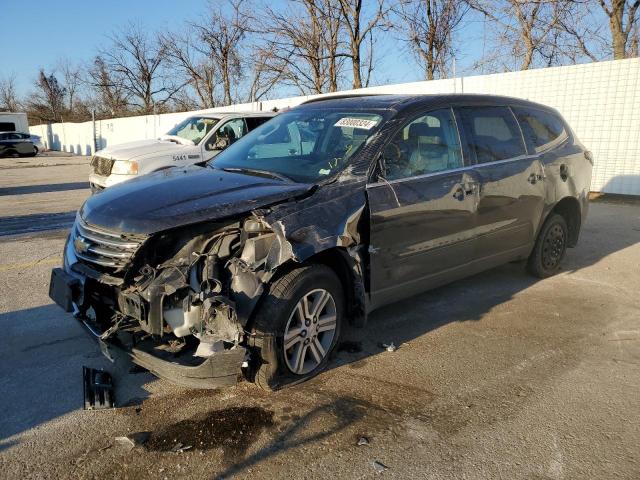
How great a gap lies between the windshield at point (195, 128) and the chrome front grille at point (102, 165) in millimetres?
1589

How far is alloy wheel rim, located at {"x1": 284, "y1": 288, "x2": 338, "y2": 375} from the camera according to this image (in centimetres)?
330

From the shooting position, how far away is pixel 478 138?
15.0 feet

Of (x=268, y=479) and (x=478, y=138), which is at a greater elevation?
(x=478, y=138)

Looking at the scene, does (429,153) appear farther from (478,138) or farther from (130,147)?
(130,147)

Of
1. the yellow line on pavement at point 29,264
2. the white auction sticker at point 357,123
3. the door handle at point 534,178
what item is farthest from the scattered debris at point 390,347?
the yellow line on pavement at point 29,264

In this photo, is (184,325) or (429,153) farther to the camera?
(429,153)

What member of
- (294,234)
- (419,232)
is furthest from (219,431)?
(419,232)

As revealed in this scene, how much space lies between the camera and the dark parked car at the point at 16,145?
31859 millimetres

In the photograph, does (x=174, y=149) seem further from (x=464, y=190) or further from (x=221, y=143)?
(x=464, y=190)

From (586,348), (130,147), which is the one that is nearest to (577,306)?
(586,348)

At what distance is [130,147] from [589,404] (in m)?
8.43

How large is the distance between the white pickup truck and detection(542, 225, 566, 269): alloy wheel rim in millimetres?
5538

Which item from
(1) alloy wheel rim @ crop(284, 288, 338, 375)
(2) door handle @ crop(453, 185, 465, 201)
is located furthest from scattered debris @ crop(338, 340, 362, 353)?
(2) door handle @ crop(453, 185, 465, 201)

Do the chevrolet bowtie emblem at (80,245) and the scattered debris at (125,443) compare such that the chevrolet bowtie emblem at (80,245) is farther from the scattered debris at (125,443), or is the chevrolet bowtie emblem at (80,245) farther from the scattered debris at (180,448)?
the scattered debris at (180,448)
